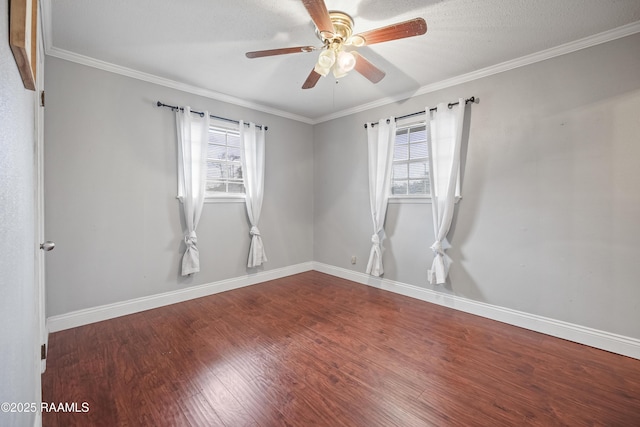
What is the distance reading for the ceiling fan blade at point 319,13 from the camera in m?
1.44

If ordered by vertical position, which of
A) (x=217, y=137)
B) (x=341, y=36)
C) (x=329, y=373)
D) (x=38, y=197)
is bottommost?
(x=329, y=373)

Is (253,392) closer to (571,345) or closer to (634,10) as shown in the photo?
(571,345)

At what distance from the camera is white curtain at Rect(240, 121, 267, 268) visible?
3.70m

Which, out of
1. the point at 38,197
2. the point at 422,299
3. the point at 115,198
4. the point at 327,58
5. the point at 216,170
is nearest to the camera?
the point at 38,197

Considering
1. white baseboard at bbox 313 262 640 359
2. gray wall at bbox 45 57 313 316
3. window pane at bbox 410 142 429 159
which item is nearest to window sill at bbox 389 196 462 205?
window pane at bbox 410 142 429 159

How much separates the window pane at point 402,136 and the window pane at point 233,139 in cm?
222

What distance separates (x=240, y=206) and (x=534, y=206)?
11.2 feet

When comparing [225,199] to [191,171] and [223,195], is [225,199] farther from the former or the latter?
[191,171]

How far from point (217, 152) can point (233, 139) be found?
1.03 feet

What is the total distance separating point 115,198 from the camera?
9.00 feet

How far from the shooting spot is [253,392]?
1.71m

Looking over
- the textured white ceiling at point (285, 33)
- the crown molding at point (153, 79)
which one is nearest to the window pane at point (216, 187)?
the crown molding at point (153, 79)

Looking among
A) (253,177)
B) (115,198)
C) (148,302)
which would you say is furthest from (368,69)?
(148,302)

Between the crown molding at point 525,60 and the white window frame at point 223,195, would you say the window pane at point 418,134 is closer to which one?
the crown molding at point 525,60
